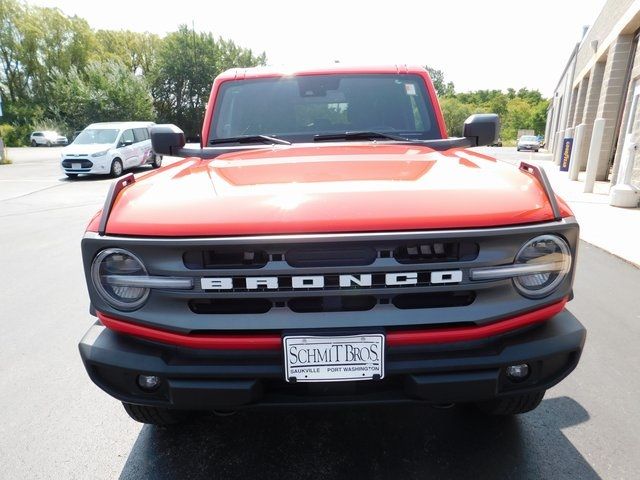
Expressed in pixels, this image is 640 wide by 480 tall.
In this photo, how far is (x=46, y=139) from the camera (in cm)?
3809

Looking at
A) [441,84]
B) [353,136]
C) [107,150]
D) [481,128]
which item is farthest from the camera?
[441,84]

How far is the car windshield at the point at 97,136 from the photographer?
15734 millimetres

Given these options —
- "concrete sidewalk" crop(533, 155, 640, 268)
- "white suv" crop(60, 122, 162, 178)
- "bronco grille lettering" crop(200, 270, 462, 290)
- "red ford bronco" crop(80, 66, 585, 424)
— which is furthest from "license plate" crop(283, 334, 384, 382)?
"white suv" crop(60, 122, 162, 178)

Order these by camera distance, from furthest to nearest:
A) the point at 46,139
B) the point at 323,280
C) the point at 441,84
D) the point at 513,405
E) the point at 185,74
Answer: the point at 441,84 → the point at 185,74 → the point at 46,139 → the point at 513,405 → the point at 323,280

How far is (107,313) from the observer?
5.52 ft

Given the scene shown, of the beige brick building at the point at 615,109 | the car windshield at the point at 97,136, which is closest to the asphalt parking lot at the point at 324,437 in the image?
the beige brick building at the point at 615,109

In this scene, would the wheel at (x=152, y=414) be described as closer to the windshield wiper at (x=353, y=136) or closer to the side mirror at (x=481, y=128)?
the windshield wiper at (x=353, y=136)

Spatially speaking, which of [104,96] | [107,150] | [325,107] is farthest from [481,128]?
[104,96]

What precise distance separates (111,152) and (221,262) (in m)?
15.3

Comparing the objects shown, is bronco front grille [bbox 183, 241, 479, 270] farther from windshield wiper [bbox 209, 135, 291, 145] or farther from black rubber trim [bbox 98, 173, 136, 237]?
windshield wiper [bbox 209, 135, 291, 145]

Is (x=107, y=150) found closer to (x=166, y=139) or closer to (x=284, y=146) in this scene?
(x=166, y=139)

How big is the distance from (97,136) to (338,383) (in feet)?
55.2

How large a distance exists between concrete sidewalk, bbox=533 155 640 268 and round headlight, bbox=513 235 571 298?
2734 mm

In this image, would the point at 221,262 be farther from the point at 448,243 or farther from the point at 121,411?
the point at 121,411
